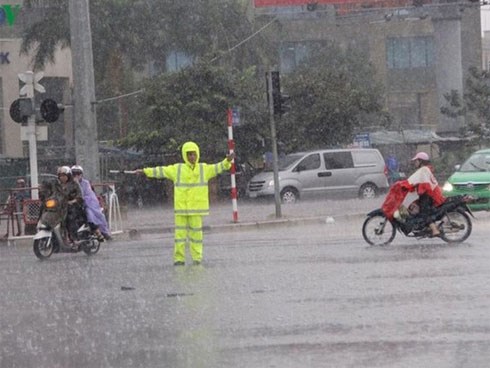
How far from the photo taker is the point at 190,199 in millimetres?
16109

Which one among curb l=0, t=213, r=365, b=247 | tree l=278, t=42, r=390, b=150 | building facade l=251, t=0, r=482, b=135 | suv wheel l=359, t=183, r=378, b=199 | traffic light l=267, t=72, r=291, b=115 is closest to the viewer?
curb l=0, t=213, r=365, b=247

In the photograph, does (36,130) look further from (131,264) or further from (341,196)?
(341,196)

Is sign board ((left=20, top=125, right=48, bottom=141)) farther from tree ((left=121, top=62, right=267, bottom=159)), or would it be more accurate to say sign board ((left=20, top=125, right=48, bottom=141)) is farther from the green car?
tree ((left=121, top=62, right=267, bottom=159))

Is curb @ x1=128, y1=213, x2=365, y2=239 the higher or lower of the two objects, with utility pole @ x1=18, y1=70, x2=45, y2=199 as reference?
lower

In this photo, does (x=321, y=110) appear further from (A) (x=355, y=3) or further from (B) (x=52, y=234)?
(B) (x=52, y=234)

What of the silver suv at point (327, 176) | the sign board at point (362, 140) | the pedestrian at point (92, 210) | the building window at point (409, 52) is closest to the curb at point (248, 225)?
the pedestrian at point (92, 210)

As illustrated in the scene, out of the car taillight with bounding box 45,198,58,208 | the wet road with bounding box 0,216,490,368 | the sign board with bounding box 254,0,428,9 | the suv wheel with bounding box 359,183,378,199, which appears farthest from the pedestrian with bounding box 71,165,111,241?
the sign board with bounding box 254,0,428,9

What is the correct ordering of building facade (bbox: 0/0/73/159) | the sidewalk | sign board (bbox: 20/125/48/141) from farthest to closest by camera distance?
building facade (bbox: 0/0/73/159), the sidewalk, sign board (bbox: 20/125/48/141)

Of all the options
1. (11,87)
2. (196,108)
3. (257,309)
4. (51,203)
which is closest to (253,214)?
(196,108)

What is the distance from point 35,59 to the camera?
4756 cm

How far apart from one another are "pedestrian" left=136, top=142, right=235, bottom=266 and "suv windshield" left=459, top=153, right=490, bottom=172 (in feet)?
38.2

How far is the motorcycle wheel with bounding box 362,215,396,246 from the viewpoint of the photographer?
18.3 meters

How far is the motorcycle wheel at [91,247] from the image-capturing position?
61.2 feet

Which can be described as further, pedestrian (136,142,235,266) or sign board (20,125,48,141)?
sign board (20,125,48,141)
